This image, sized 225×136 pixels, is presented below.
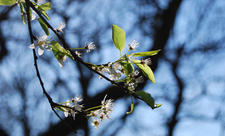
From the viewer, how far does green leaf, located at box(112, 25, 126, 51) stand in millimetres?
446

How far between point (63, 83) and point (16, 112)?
64 centimetres

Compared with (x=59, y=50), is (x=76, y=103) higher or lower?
lower

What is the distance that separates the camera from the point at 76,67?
2299 millimetres

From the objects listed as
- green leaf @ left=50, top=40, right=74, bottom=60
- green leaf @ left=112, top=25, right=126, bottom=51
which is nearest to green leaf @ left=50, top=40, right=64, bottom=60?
green leaf @ left=50, top=40, right=74, bottom=60

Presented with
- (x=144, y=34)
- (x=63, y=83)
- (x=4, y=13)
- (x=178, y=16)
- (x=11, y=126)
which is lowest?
(x=11, y=126)

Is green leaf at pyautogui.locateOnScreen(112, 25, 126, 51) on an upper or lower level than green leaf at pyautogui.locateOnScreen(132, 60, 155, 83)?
upper

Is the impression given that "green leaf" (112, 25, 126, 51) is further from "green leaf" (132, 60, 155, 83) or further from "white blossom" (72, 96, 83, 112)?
"white blossom" (72, 96, 83, 112)

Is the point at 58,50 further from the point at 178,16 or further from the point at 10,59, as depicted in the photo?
the point at 10,59

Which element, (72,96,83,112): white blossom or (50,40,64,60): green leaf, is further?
(72,96,83,112): white blossom

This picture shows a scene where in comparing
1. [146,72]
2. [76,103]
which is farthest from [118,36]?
[76,103]

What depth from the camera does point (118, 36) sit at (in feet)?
1.49

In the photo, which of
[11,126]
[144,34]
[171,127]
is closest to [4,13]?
[11,126]

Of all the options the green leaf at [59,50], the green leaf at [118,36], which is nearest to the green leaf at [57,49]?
the green leaf at [59,50]

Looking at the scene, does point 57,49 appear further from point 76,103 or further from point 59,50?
point 76,103
